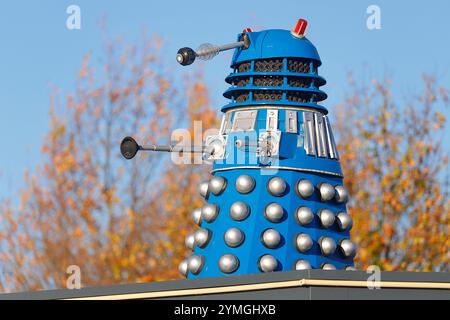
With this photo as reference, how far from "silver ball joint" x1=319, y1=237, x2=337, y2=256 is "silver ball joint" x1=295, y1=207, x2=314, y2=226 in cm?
44

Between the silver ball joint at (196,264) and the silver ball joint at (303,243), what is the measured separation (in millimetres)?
1929

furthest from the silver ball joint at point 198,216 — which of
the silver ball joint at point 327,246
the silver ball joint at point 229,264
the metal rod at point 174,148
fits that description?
the silver ball joint at point 327,246

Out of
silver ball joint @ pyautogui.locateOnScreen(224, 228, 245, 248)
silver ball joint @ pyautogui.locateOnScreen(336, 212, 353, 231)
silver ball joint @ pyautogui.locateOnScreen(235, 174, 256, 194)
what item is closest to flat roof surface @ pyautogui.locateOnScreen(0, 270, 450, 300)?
silver ball joint @ pyautogui.locateOnScreen(224, 228, 245, 248)

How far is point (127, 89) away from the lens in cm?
4484

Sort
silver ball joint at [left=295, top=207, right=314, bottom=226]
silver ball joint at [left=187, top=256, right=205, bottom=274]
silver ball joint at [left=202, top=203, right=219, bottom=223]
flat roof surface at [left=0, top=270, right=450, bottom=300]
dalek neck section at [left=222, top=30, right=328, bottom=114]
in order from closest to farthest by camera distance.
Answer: flat roof surface at [left=0, top=270, right=450, bottom=300] → silver ball joint at [left=295, top=207, right=314, bottom=226] → silver ball joint at [left=187, top=256, right=205, bottom=274] → silver ball joint at [left=202, top=203, right=219, bottom=223] → dalek neck section at [left=222, top=30, right=328, bottom=114]

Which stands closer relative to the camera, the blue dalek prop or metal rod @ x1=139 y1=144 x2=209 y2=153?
the blue dalek prop

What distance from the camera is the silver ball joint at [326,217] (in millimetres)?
21891

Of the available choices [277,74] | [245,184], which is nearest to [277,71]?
[277,74]

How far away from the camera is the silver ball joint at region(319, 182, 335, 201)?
2206cm

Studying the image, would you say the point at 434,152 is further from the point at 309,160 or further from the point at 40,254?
the point at 309,160

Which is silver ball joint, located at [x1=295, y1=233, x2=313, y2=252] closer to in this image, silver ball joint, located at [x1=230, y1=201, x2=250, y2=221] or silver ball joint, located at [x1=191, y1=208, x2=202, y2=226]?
silver ball joint, located at [x1=230, y1=201, x2=250, y2=221]

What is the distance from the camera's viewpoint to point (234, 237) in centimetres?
2156

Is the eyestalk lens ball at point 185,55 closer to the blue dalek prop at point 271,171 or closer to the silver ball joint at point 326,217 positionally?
the blue dalek prop at point 271,171
